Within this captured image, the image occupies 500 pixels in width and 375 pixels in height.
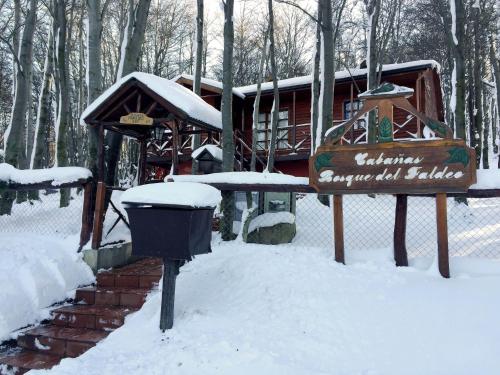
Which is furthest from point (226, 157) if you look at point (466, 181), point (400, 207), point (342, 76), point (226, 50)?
point (342, 76)

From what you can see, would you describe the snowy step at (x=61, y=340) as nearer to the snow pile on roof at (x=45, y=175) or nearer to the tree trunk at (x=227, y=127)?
the tree trunk at (x=227, y=127)

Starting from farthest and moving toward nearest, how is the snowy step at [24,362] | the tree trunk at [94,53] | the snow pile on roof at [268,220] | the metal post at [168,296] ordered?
1. the tree trunk at [94,53]
2. the snow pile on roof at [268,220]
3. the snowy step at [24,362]
4. the metal post at [168,296]

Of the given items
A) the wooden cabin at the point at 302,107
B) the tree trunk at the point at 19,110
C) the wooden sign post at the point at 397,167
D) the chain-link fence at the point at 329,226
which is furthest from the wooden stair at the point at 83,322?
the wooden cabin at the point at 302,107

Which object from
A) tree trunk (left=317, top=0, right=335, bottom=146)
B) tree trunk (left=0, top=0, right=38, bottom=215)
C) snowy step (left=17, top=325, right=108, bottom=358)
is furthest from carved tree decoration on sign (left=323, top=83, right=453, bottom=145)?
tree trunk (left=0, top=0, right=38, bottom=215)

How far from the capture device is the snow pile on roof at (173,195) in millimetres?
3697

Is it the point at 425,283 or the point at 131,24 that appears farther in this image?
the point at 131,24

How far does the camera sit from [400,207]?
4.64 meters

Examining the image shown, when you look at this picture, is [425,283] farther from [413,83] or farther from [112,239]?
[413,83]

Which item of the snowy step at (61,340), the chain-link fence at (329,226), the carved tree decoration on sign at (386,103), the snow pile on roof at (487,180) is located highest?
the carved tree decoration on sign at (386,103)

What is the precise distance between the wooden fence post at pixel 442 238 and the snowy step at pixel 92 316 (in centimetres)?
356

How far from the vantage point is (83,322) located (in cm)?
476

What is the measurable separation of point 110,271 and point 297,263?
2.97 metres

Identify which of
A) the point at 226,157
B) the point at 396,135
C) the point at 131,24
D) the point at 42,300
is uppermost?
the point at 131,24

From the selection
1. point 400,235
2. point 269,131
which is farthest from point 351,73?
point 400,235
